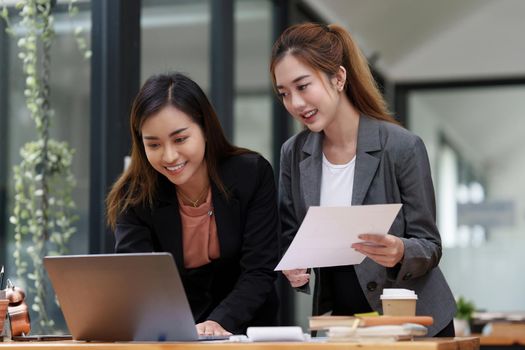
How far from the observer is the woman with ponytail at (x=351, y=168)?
7.97 ft

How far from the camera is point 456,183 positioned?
8.07 metres

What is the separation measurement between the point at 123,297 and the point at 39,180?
154cm

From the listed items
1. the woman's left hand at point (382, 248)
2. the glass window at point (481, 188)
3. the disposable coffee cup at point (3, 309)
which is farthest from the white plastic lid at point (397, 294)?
the glass window at point (481, 188)

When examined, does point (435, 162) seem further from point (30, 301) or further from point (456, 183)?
point (30, 301)

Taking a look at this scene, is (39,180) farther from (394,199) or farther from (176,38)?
(394,199)

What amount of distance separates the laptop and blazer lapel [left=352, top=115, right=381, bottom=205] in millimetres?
560

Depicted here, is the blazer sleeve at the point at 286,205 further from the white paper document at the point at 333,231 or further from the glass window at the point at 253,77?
the glass window at the point at 253,77

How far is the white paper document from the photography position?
6.68 ft

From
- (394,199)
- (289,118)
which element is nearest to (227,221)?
(394,199)

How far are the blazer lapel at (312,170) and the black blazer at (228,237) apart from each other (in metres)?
0.12

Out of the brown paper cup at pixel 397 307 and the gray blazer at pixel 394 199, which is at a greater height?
the gray blazer at pixel 394 199

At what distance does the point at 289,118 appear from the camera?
606cm

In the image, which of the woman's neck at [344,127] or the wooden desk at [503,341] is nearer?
the woman's neck at [344,127]

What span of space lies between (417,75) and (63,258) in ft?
20.9
